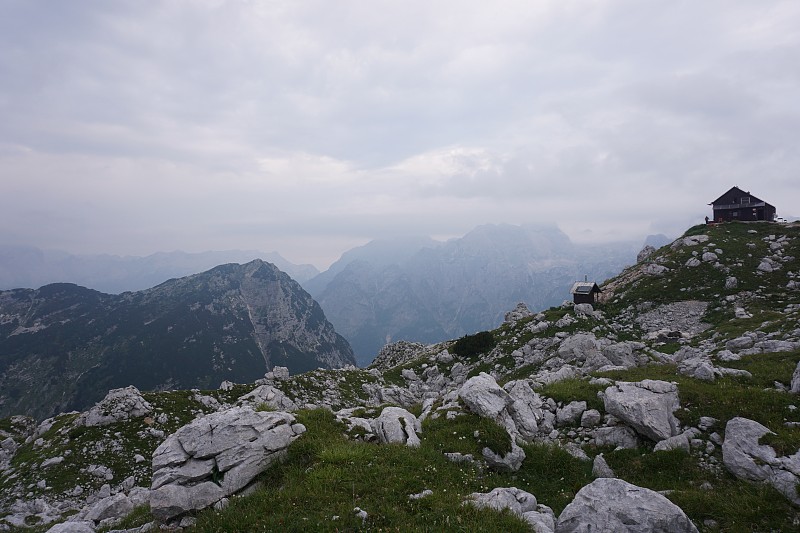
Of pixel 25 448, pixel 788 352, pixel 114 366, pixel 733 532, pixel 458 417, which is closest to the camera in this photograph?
pixel 733 532

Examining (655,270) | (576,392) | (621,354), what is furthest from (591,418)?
(655,270)

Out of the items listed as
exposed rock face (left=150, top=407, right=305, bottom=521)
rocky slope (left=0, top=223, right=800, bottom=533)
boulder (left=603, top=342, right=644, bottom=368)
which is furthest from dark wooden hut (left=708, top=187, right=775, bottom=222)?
exposed rock face (left=150, top=407, right=305, bottom=521)

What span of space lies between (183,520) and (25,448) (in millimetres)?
34761

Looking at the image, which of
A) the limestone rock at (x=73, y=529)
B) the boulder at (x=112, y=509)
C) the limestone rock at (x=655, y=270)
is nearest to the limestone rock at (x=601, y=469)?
the limestone rock at (x=73, y=529)

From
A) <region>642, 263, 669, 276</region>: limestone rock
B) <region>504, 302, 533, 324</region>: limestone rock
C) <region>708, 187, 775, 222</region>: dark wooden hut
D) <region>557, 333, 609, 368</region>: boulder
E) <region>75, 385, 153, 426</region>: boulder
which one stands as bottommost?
<region>75, 385, 153, 426</region>: boulder

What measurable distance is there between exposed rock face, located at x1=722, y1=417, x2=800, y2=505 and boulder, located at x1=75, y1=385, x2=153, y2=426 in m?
39.7

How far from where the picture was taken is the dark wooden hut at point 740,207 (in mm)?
66812

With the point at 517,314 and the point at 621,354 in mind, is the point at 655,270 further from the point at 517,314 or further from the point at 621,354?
the point at 621,354

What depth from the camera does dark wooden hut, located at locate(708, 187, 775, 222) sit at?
66.8 metres

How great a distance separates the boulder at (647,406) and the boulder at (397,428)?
8098 millimetres

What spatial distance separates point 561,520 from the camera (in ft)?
28.5

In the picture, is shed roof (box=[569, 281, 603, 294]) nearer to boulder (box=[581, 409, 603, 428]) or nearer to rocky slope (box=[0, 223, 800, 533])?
rocky slope (box=[0, 223, 800, 533])

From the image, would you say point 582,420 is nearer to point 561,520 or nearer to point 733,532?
point 733,532

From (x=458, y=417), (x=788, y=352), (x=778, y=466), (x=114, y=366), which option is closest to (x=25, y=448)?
(x=458, y=417)
